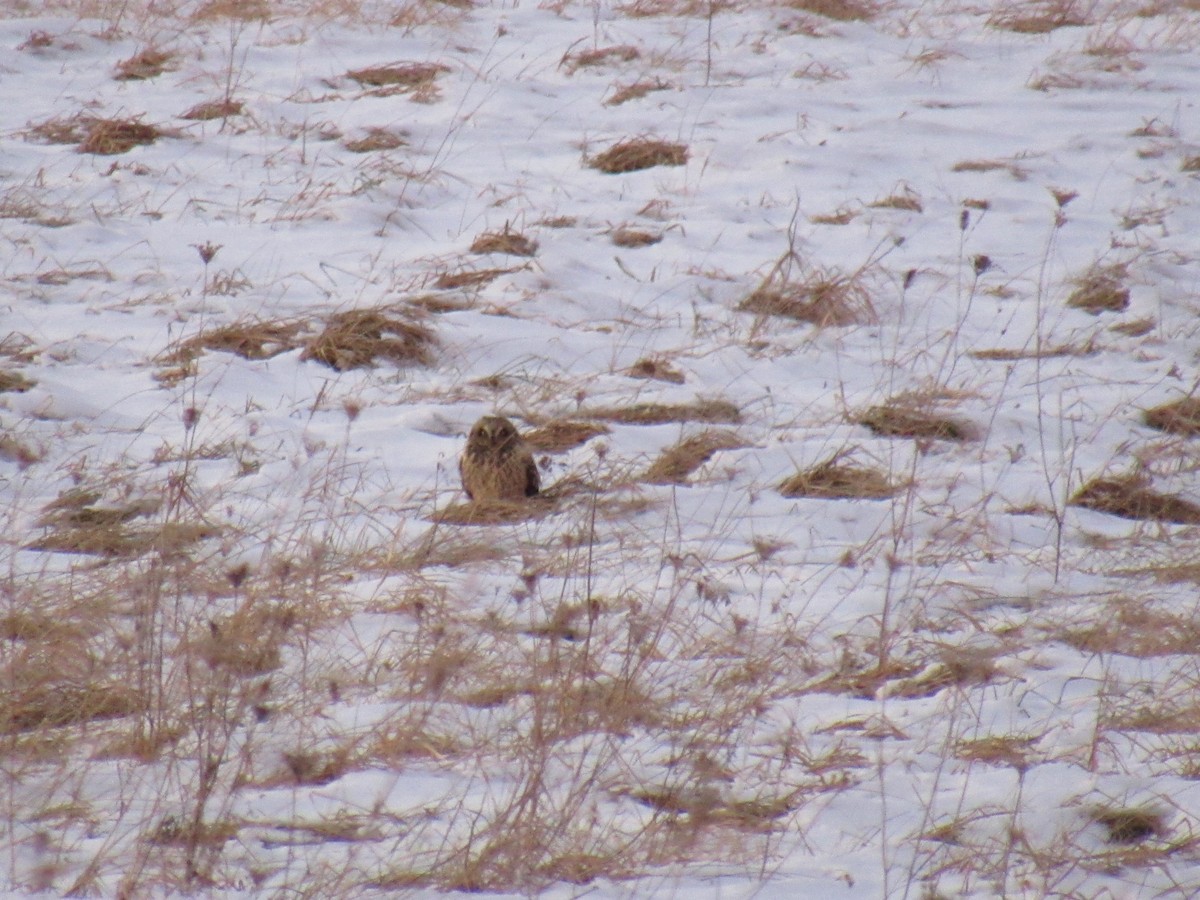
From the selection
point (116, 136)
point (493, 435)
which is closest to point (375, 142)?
point (116, 136)

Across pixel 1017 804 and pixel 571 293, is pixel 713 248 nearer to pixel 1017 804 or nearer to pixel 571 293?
pixel 571 293

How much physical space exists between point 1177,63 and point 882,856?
311 inches

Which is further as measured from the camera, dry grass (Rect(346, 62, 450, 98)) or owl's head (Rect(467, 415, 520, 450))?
dry grass (Rect(346, 62, 450, 98))

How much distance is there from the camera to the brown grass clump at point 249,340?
Result: 20.5ft

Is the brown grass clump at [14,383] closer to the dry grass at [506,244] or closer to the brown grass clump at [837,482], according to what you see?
the dry grass at [506,244]

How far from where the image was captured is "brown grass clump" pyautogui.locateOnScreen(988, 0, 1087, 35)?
979 cm

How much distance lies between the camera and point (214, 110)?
344 inches

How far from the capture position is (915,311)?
6.58 metres

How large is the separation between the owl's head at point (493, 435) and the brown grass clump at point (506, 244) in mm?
2214

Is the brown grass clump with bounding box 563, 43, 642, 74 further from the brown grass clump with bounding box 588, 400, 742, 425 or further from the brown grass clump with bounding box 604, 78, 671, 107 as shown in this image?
the brown grass clump with bounding box 588, 400, 742, 425

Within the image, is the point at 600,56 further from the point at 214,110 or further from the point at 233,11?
the point at 233,11

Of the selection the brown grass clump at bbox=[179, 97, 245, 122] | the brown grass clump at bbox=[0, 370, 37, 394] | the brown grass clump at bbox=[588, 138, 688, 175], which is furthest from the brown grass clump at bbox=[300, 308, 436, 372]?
the brown grass clump at bbox=[179, 97, 245, 122]

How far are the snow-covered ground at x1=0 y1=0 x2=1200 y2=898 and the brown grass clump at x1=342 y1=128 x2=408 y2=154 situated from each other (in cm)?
4

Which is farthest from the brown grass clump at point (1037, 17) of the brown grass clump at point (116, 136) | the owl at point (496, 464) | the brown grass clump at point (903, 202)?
the owl at point (496, 464)
